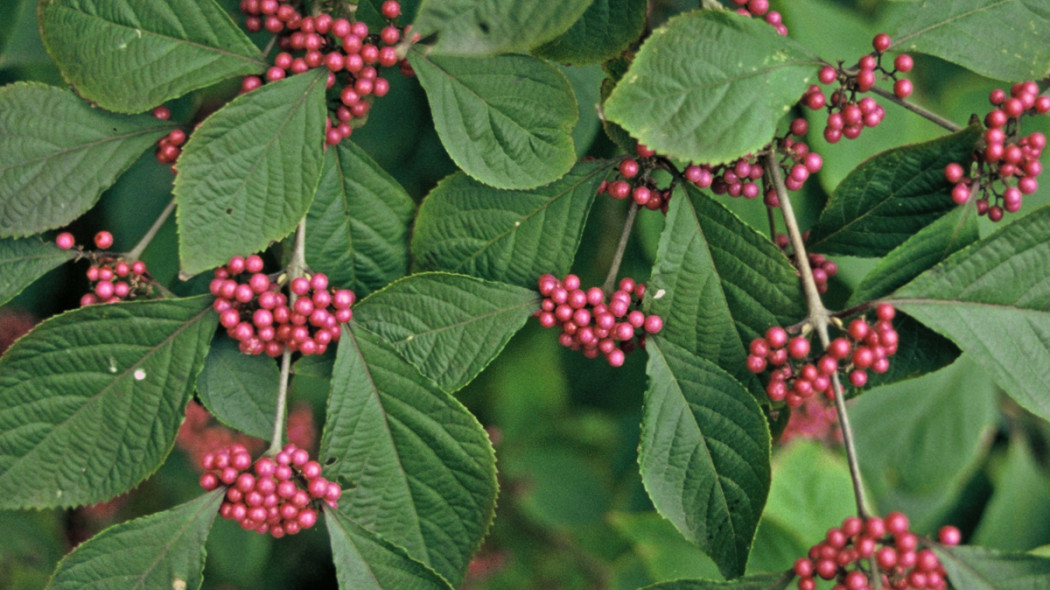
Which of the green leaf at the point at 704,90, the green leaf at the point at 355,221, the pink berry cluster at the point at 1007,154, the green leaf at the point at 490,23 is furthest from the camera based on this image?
the green leaf at the point at 355,221

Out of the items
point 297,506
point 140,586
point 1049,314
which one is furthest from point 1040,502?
point 140,586

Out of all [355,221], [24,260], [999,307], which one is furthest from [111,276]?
[999,307]

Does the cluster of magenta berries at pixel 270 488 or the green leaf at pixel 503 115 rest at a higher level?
the green leaf at pixel 503 115

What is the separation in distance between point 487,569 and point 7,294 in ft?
7.51

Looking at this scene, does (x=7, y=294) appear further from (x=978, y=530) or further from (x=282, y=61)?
(x=978, y=530)

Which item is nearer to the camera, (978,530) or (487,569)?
(978,530)

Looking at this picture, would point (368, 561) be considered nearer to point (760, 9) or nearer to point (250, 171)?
point (250, 171)

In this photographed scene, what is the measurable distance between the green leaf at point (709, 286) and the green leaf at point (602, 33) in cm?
26

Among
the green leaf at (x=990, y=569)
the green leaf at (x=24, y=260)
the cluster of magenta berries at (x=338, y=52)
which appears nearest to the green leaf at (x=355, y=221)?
the cluster of magenta berries at (x=338, y=52)

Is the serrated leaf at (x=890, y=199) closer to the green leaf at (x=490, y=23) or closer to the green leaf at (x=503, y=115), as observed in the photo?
the green leaf at (x=503, y=115)

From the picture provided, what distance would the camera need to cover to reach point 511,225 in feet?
4.40

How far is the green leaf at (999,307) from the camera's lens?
1.17 m

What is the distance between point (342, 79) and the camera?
53.9 inches

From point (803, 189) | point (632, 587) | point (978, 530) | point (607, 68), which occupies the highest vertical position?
point (607, 68)
